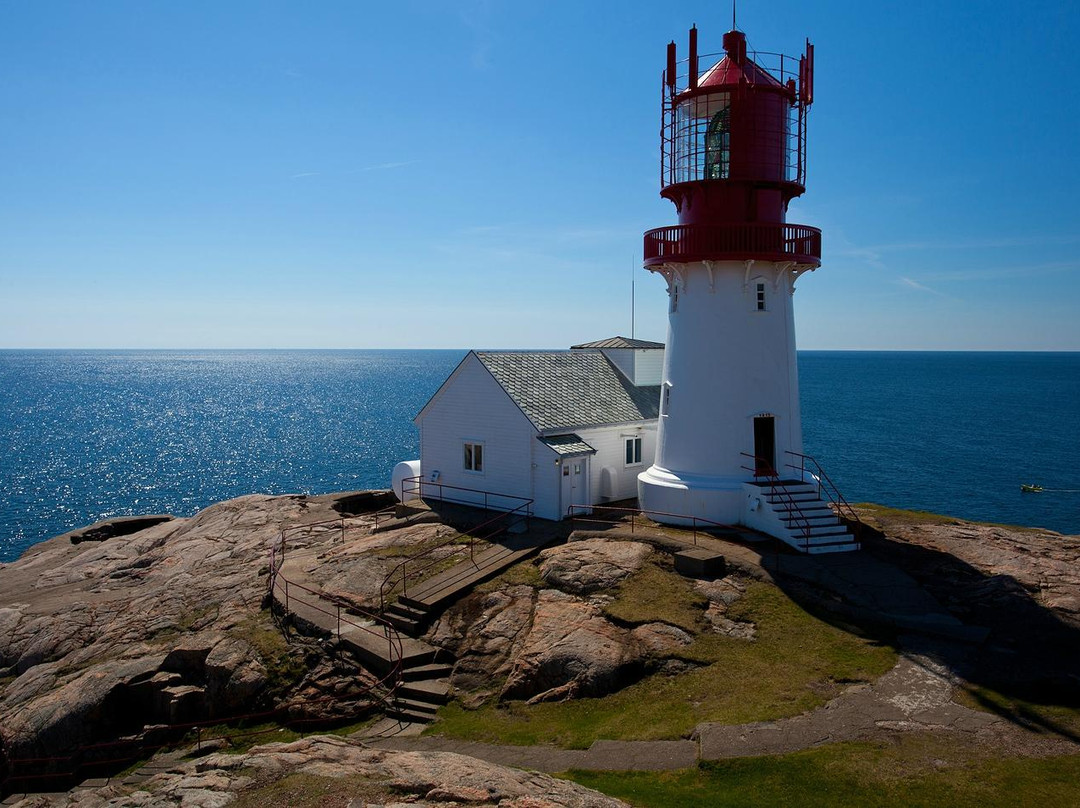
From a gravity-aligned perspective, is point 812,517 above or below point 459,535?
above

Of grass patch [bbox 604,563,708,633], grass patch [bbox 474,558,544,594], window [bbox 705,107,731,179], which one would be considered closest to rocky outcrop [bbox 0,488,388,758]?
grass patch [bbox 474,558,544,594]

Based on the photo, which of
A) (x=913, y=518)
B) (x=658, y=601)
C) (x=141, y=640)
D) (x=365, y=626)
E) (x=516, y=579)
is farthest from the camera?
(x=913, y=518)

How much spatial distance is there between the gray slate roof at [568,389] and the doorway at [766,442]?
580 cm

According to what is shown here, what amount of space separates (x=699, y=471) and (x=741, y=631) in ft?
23.6

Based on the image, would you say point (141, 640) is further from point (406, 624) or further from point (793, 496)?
point (793, 496)

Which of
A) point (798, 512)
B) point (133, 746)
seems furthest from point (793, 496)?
point (133, 746)

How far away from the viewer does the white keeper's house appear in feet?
84.3

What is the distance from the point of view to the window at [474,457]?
91.8 feet

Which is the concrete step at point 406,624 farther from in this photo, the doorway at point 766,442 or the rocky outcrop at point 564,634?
the doorway at point 766,442

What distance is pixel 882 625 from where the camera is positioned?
671 inches

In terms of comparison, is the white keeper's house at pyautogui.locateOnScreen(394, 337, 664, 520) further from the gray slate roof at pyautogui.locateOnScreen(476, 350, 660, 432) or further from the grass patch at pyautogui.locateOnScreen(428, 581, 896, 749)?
the grass patch at pyautogui.locateOnScreen(428, 581, 896, 749)

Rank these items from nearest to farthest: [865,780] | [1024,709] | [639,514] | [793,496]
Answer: [865,780] → [1024,709] → [793,496] → [639,514]

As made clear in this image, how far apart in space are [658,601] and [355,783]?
936 centimetres

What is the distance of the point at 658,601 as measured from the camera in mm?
18219
